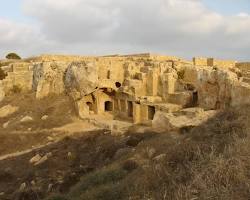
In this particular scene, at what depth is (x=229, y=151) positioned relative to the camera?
19.8 ft

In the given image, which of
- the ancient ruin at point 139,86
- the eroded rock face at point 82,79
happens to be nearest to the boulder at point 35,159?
the ancient ruin at point 139,86

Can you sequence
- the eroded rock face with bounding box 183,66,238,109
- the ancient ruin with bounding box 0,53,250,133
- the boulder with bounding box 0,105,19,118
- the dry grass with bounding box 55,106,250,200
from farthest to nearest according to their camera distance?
the boulder with bounding box 0,105,19,118, the ancient ruin with bounding box 0,53,250,133, the eroded rock face with bounding box 183,66,238,109, the dry grass with bounding box 55,106,250,200

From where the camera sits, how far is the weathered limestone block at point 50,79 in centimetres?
3079

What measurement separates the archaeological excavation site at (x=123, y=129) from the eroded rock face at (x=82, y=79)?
0.07m

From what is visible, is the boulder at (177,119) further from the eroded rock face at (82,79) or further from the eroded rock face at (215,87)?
the eroded rock face at (82,79)

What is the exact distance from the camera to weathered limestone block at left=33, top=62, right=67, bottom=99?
30.8 meters

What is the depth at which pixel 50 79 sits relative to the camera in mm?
31062

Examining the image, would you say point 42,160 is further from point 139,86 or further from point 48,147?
point 139,86

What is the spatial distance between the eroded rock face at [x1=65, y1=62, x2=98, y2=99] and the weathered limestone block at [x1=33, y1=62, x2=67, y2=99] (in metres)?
1.41

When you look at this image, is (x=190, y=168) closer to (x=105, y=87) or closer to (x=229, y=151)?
(x=229, y=151)

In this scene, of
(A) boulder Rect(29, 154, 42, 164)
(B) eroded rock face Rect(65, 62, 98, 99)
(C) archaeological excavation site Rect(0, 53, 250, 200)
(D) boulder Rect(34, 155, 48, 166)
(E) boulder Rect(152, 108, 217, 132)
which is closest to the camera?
(C) archaeological excavation site Rect(0, 53, 250, 200)

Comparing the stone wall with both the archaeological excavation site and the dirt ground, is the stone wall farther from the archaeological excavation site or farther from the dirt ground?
the dirt ground

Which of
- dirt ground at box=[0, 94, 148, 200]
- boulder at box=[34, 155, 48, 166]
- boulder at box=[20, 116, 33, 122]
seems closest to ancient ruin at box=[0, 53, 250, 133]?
dirt ground at box=[0, 94, 148, 200]

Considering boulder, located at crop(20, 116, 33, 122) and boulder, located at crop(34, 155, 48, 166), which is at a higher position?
boulder, located at crop(20, 116, 33, 122)
